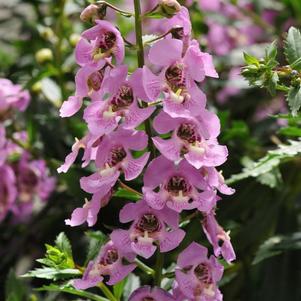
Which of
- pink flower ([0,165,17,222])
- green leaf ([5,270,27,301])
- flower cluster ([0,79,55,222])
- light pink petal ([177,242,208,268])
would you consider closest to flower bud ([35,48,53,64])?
flower cluster ([0,79,55,222])

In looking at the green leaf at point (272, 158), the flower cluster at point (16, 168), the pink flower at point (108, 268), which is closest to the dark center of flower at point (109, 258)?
the pink flower at point (108, 268)

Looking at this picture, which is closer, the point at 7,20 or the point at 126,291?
the point at 126,291

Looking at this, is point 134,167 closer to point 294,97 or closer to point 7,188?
point 294,97

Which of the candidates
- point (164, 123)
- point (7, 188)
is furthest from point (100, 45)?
point (7, 188)

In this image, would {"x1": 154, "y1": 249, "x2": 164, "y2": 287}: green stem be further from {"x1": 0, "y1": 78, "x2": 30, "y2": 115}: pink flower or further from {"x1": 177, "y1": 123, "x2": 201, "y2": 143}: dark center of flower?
{"x1": 0, "y1": 78, "x2": 30, "y2": 115}: pink flower

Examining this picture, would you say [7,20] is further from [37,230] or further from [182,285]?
[182,285]

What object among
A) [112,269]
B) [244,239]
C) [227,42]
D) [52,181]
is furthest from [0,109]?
[227,42]
